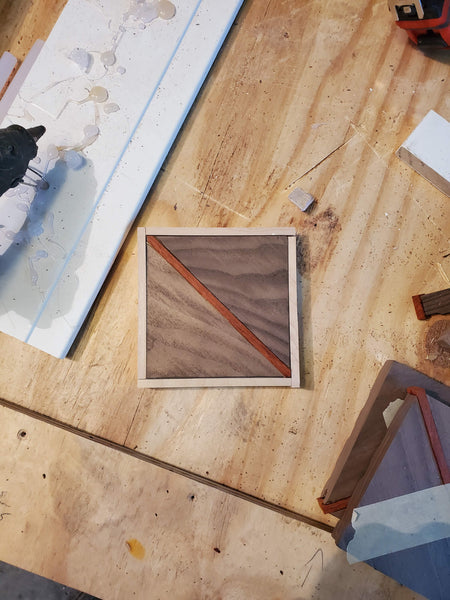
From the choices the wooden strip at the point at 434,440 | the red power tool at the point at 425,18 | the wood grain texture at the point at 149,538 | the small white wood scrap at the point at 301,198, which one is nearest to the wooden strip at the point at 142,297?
the wood grain texture at the point at 149,538

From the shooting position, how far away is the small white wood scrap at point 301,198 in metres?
1.14

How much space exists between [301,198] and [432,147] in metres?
0.31

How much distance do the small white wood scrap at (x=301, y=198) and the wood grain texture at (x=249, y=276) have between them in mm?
106

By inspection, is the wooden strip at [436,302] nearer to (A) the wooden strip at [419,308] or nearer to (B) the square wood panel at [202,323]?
(A) the wooden strip at [419,308]

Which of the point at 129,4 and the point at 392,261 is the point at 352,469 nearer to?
the point at 392,261

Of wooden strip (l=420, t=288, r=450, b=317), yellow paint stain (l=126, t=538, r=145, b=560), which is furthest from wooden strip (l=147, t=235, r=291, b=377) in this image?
yellow paint stain (l=126, t=538, r=145, b=560)

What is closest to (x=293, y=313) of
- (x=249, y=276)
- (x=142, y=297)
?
(x=249, y=276)

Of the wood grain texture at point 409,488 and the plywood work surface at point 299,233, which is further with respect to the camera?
the plywood work surface at point 299,233

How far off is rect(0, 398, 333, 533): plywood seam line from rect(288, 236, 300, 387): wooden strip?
0.27 meters

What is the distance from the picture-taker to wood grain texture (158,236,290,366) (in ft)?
3.53

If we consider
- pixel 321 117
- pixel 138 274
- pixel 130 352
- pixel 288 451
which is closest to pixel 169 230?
pixel 138 274

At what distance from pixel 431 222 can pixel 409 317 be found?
0.75ft

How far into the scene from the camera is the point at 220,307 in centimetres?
107

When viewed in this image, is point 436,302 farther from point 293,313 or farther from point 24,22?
point 24,22
